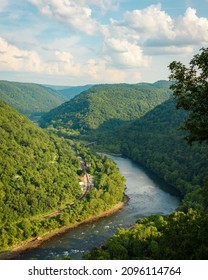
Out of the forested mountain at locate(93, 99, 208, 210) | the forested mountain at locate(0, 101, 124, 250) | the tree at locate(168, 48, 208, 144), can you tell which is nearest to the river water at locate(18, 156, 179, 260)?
the forested mountain at locate(0, 101, 124, 250)

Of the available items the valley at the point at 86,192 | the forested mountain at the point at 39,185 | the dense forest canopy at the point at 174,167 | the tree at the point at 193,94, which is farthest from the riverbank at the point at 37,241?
the tree at the point at 193,94

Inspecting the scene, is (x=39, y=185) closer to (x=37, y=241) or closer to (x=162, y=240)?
(x=37, y=241)

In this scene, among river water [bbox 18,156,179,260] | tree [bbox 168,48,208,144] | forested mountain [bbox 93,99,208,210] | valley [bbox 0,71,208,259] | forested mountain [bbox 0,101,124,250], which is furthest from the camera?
forested mountain [bbox 93,99,208,210]

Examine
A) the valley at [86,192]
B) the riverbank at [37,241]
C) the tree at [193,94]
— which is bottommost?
the riverbank at [37,241]

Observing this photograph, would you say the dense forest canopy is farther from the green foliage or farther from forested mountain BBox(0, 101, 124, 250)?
forested mountain BBox(0, 101, 124, 250)

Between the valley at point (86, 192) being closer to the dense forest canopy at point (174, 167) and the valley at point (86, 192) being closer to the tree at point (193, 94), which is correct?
the dense forest canopy at point (174, 167)

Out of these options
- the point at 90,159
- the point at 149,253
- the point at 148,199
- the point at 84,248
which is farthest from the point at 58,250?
the point at 90,159
